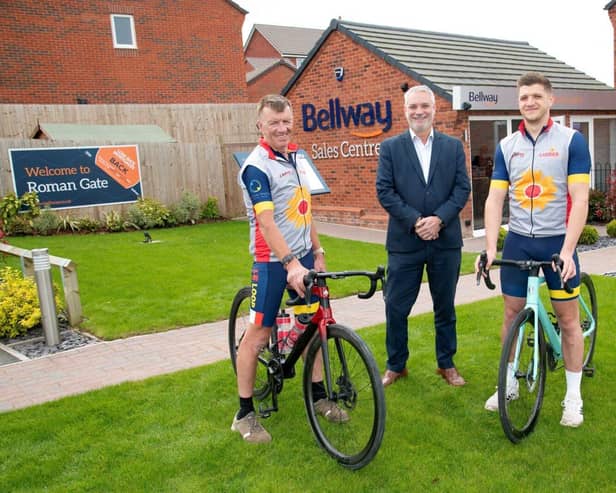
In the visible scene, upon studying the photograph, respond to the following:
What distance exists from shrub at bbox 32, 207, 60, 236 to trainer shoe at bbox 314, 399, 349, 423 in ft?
37.6

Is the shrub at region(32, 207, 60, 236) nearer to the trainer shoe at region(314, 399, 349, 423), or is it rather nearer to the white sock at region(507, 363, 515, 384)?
the trainer shoe at region(314, 399, 349, 423)

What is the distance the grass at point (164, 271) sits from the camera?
22.0 ft

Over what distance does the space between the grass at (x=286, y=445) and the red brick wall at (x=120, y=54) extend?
17.7 meters

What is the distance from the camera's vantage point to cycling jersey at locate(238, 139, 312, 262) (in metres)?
3.46

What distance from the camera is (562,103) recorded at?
12930 millimetres

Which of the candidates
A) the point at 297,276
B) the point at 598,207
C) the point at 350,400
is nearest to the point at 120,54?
the point at 598,207

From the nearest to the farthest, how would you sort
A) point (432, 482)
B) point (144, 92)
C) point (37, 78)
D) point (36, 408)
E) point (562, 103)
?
point (432, 482) < point (36, 408) < point (562, 103) < point (37, 78) < point (144, 92)

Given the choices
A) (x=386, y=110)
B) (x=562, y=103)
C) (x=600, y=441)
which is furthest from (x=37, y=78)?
(x=600, y=441)

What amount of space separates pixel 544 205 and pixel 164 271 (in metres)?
6.52

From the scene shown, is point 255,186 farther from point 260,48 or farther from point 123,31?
point 260,48

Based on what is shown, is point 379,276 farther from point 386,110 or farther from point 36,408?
point 386,110

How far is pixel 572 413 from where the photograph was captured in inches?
147

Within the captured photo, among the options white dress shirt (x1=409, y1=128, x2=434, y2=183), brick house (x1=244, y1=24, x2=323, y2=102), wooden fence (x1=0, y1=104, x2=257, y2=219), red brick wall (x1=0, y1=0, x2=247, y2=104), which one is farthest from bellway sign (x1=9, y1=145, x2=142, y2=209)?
brick house (x1=244, y1=24, x2=323, y2=102)

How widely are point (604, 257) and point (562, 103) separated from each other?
16.3 feet
